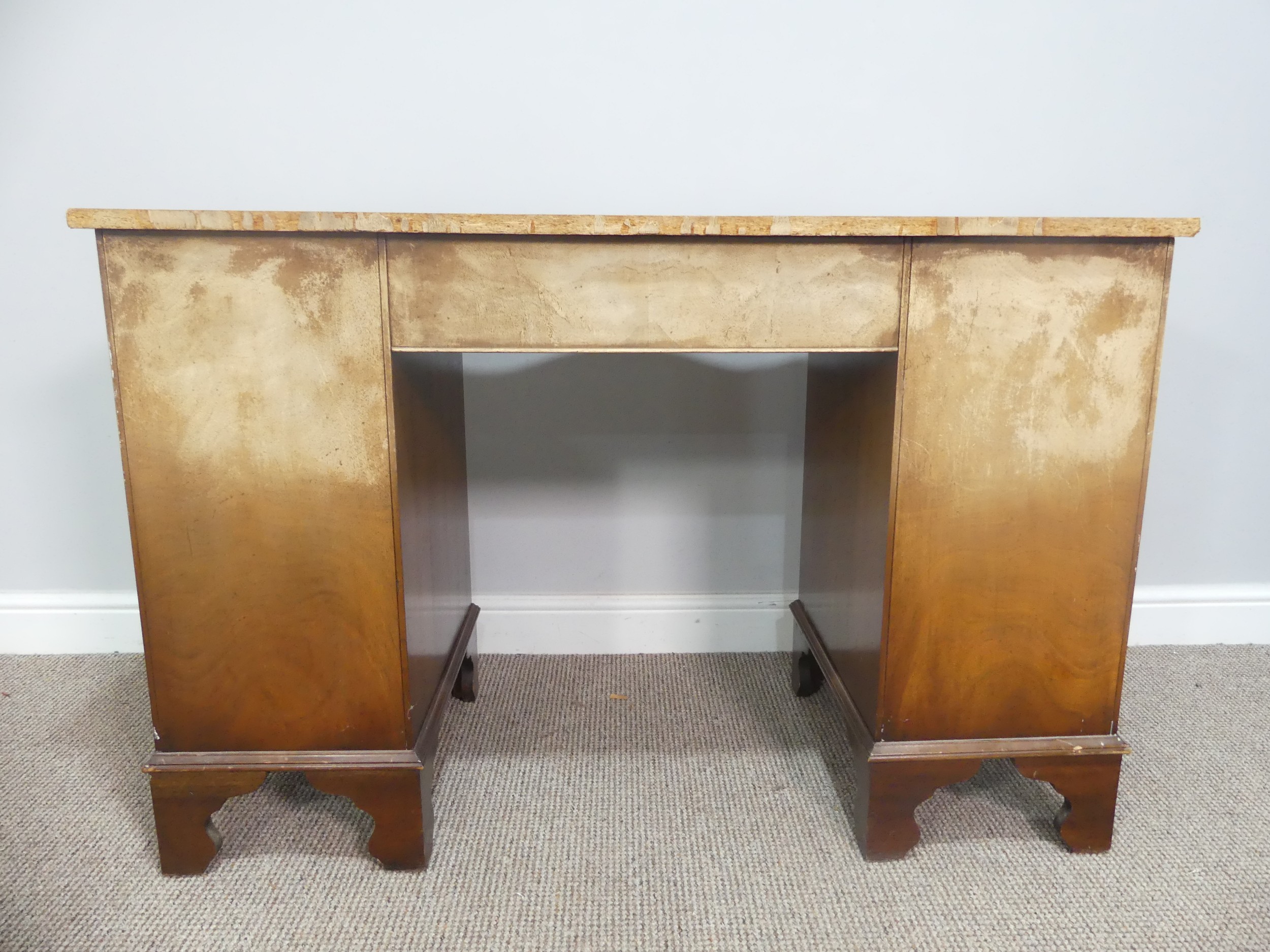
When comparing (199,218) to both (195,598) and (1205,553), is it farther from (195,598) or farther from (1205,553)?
(1205,553)

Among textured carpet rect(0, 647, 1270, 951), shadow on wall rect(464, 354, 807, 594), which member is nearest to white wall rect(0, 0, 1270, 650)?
shadow on wall rect(464, 354, 807, 594)

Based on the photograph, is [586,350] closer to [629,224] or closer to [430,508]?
[629,224]

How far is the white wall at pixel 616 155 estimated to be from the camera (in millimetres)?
1433

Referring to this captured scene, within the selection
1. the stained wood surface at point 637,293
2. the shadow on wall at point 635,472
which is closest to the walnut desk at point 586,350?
the stained wood surface at point 637,293

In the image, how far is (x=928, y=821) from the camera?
116cm

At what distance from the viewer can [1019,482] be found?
0.98 m

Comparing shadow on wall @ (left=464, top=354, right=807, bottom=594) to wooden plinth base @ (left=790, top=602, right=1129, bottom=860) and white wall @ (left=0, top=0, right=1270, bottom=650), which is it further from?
wooden plinth base @ (left=790, top=602, right=1129, bottom=860)

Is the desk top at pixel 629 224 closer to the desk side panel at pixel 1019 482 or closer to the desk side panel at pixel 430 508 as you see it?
the desk side panel at pixel 1019 482

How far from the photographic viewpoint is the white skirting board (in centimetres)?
168

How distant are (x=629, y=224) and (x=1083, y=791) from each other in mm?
1002

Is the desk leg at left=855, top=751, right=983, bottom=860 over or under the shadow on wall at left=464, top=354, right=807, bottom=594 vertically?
under

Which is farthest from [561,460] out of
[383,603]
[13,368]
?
[13,368]

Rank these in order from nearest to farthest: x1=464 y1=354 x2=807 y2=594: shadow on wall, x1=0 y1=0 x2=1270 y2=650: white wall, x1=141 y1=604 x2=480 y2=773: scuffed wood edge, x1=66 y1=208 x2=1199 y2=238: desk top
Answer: x1=66 y1=208 x2=1199 y2=238: desk top
x1=141 y1=604 x2=480 y2=773: scuffed wood edge
x1=0 y1=0 x2=1270 y2=650: white wall
x1=464 y1=354 x2=807 y2=594: shadow on wall

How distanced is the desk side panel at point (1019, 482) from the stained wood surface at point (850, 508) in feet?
0.14
